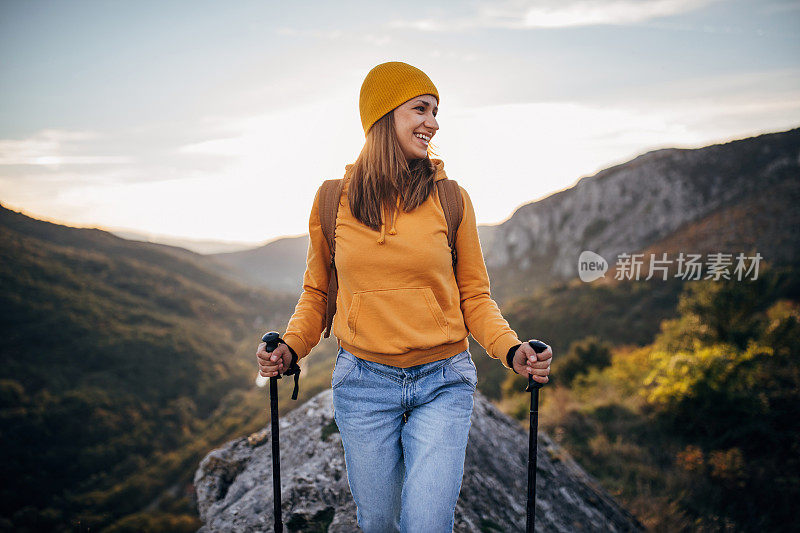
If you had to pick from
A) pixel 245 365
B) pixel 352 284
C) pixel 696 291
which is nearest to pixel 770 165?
pixel 696 291

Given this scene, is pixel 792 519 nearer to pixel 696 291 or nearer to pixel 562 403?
pixel 562 403

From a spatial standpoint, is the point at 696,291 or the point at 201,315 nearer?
the point at 696,291

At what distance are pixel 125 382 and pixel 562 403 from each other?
87.4 metres

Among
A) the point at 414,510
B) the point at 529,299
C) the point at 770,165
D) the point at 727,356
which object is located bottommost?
the point at 529,299

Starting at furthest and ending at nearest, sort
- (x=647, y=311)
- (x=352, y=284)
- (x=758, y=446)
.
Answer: (x=647, y=311) → (x=758, y=446) → (x=352, y=284)

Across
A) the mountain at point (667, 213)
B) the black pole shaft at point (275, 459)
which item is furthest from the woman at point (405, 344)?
the mountain at point (667, 213)

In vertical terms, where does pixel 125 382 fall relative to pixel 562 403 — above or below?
below

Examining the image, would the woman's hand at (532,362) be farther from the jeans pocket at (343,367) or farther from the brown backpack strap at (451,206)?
the jeans pocket at (343,367)

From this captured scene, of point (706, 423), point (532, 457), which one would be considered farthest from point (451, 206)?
point (706, 423)

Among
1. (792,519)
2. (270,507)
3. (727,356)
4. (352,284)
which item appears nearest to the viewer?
(352,284)

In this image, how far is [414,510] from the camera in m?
1.74

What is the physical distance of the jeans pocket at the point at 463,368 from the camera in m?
1.95

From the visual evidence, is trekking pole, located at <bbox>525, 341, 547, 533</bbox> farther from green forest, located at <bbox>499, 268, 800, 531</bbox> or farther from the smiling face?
green forest, located at <bbox>499, 268, 800, 531</bbox>

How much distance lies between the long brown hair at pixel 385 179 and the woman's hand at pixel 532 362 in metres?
0.90
